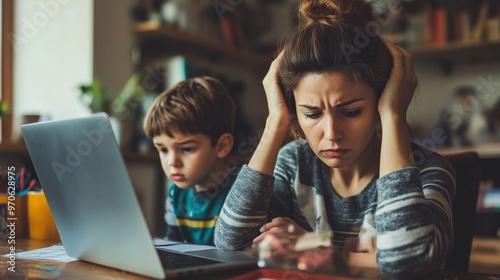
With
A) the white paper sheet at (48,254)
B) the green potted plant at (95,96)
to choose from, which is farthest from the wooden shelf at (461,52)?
the white paper sheet at (48,254)

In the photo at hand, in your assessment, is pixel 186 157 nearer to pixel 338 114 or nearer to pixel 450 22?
pixel 338 114

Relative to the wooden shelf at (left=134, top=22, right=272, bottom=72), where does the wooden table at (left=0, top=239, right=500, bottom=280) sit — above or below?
below

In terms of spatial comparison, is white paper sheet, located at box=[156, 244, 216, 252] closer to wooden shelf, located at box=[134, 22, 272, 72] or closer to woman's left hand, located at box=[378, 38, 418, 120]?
woman's left hand, located at box=[378, 38, 418, 120]

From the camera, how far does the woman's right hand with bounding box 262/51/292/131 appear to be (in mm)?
1076

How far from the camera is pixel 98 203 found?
0.78 metres

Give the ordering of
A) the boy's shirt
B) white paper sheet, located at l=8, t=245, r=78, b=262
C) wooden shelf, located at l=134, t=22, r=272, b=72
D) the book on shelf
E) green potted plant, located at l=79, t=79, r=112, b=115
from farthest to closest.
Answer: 1. the book on shelf
2. wooden shelf, located at l=134, t=22, r=272, b=72
3. green potted plant, located at l=79, t=79, r=112, b=115
4. the boy's shirt
5. white paper sheet, located at l=8, t=245, r=78, b=262

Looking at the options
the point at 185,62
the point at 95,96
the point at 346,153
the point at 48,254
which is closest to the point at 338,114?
the point at 346,153

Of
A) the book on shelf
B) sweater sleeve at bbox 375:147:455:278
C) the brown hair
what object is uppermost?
the book on shelf

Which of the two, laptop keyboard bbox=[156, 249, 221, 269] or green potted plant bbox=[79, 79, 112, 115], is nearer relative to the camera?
laptop keyboard bbox=[156, 249, 221, 269]

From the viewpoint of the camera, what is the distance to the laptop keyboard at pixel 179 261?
784mm

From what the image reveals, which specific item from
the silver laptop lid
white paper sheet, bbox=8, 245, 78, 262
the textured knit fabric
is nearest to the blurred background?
the textured knit fabric

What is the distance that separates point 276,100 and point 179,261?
0.42 meters

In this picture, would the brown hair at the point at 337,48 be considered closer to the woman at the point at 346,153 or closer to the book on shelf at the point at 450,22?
the woman at the point at 346,153

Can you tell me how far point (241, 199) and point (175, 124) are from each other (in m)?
0.33
